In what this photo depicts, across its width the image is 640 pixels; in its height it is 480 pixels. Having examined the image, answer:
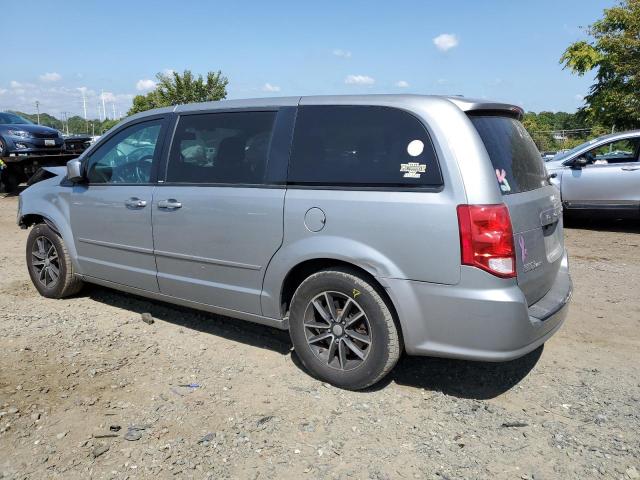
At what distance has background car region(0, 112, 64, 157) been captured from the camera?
45.6ft

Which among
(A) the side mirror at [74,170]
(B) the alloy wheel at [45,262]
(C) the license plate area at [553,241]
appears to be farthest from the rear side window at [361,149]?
(B) the alloy wheel at [45,262]

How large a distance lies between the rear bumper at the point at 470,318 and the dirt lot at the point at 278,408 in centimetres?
42

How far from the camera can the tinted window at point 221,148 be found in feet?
12.7

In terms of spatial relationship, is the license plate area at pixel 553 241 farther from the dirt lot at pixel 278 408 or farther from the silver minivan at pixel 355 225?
the dirt lot at pixel 278 408

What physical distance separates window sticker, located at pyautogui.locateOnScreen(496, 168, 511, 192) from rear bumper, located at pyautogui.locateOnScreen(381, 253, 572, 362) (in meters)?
0.54

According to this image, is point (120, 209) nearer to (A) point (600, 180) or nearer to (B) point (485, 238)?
(B) point (485, 238)

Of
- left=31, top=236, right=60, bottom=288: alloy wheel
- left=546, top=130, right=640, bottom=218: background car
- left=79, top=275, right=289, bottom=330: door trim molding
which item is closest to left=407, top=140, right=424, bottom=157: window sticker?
left=79, top=275, right=289, bottom=330: door trim molding

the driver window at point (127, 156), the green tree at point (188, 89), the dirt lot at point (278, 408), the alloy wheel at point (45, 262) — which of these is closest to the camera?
the dirt lot at point (278, 408)

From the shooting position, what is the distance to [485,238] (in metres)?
3.00

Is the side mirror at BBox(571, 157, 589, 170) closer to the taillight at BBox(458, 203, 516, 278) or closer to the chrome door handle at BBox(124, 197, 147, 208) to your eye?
the taillight at BBox(458, 203, 516, 278)

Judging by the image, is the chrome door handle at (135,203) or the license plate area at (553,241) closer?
the license plate area at (553,241)

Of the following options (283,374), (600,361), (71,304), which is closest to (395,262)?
(283,374)

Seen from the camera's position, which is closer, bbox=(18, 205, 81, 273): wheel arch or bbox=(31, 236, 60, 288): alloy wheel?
bbox=(18, 205, 81, 273): wheel arch

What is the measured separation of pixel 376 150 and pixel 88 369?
2.50 metres
